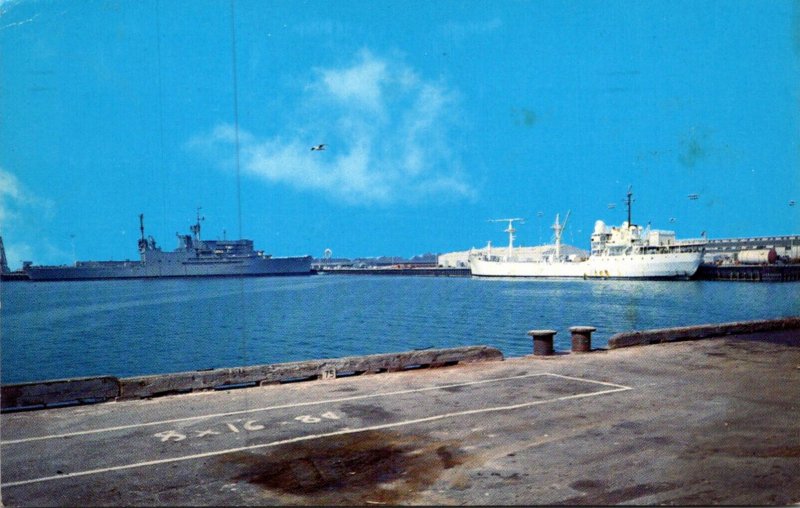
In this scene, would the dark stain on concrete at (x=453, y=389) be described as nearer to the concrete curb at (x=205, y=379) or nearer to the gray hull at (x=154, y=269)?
the concrete curb at (x=205, y=379)

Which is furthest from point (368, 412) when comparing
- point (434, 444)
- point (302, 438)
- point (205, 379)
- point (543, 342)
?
point (543, 342)

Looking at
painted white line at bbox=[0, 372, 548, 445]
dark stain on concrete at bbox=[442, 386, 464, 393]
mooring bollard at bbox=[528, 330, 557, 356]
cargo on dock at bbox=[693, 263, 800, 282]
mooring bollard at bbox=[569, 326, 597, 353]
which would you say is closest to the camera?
painted white line at bbox=[0, 372, 548, 445]

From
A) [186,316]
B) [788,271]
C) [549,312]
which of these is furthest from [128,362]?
[788,271]

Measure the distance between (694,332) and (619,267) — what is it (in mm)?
91421

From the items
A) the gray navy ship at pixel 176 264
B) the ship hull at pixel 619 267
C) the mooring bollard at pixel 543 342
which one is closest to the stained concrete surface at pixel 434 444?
the mooring bollard at pixel 543 342

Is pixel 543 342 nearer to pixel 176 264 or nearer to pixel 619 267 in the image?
pixel 619 267

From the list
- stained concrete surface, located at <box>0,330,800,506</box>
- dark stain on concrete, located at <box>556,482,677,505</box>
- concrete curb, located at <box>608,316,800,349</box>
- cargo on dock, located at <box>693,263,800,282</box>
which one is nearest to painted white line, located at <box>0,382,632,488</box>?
stained concrete surface, located at <box>0,330,800,506</box>

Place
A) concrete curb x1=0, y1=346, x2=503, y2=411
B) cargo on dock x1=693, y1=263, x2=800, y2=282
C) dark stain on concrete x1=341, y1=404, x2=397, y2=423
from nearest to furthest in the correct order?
dark stain on concrete x1=341, y1=404, x2=397, y2=423 < concrete curb x1=0, y1=346, x2=503, y2=411 < cargo on dock x1=693, y1=263, x2=800, y2=282

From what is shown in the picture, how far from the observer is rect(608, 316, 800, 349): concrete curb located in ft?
50.5

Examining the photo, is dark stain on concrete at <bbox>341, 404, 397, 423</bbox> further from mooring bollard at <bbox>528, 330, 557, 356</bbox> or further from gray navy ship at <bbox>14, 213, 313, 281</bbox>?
gray navy ship at <bbox>14, 213, 313, 281</bbox>

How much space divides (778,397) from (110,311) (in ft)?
206

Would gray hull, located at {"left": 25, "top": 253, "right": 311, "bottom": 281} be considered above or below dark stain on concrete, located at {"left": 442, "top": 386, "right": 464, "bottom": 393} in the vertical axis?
above

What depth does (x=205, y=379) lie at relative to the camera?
1096cm

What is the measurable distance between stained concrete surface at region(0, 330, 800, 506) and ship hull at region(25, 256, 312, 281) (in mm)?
143542
